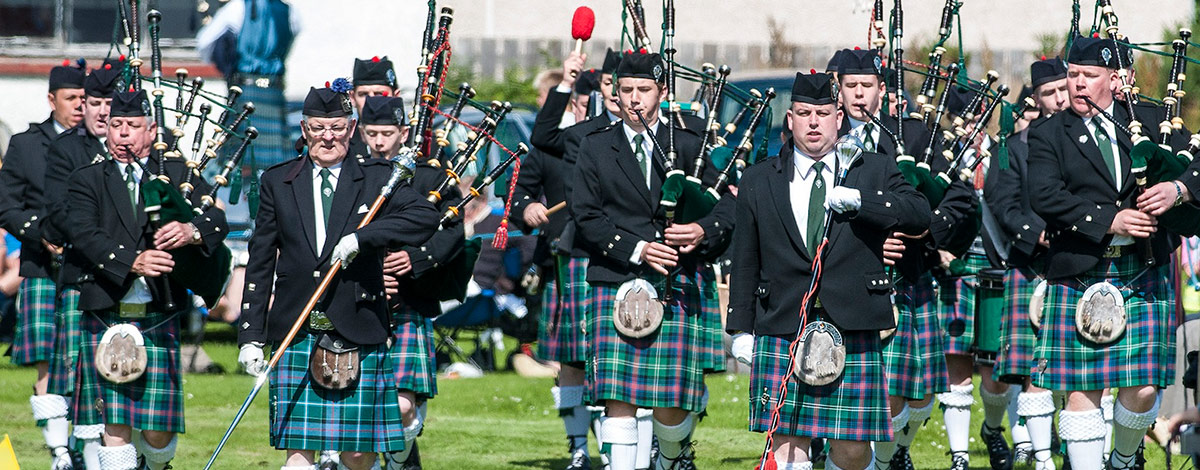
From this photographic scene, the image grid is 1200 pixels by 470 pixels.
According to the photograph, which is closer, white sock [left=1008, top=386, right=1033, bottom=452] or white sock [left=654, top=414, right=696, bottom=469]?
white sock [left=654, top=414, right=696, bottom=469]

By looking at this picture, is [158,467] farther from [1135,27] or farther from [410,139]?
[1135,27]

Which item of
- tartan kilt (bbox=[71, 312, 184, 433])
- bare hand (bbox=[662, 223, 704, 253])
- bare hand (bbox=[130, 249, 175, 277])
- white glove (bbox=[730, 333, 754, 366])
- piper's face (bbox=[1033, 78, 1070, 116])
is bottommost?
tartan kilt (bbox=[71, 312, 184, 433])

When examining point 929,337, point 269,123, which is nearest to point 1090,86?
point 929,337

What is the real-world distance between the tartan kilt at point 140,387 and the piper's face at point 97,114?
39.8 inches

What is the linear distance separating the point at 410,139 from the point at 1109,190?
252 centimetres

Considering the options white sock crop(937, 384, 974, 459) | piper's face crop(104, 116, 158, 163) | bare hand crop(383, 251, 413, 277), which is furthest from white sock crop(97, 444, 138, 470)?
white sock crop(937, 384, 974, 459)

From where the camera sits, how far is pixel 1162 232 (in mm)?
6188

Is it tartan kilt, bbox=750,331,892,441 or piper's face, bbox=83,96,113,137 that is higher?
piper's face, bbox=83,96,113,137

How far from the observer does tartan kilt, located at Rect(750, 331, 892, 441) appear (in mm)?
5445

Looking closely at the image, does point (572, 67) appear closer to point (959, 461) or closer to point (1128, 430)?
point (959, 461)

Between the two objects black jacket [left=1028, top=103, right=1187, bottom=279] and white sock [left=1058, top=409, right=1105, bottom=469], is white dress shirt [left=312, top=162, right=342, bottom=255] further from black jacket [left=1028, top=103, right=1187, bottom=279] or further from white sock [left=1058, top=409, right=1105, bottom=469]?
white sock [left=1058, top=409, right=1105, bottom=469]

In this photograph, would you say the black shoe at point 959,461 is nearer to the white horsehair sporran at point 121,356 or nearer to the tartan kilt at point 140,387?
the tartan kilt at point 140,387

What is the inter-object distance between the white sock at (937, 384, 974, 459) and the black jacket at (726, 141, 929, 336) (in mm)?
1773

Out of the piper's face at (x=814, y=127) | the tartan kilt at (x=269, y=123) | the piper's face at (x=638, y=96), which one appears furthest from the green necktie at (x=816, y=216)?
the tartan kilt at (x=269, y=123)
